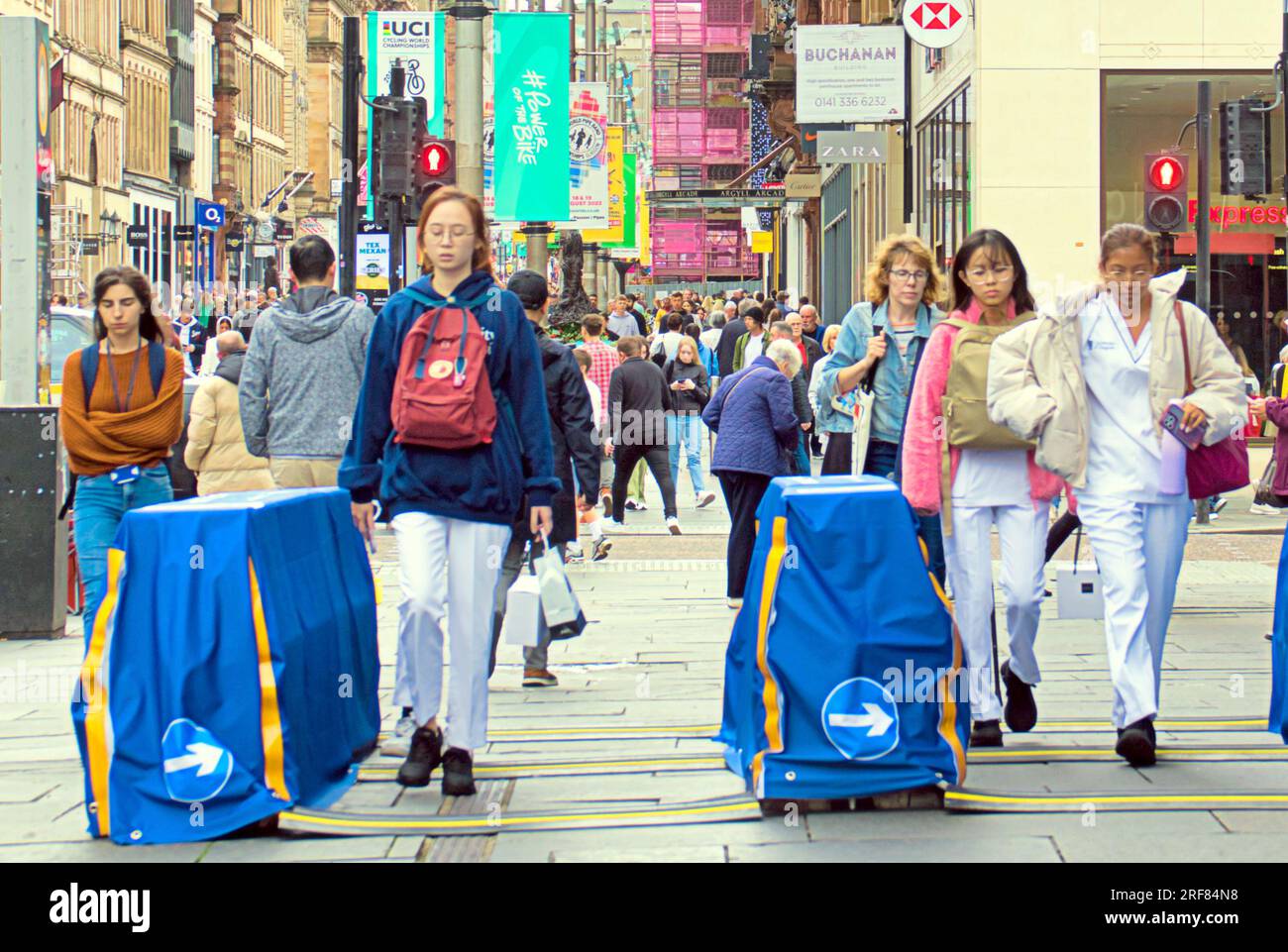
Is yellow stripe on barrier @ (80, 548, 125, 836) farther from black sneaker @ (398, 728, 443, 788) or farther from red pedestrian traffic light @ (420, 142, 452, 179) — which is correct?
red pedestrian traffic light @ (420, 142, 452, 179)

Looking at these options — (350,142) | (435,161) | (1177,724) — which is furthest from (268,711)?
(350,142)

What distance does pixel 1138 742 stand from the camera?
6.81 metres

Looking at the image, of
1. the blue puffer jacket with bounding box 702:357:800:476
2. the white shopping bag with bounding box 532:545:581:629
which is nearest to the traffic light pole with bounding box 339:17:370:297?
the blue puffer jacket with bounding box 702:357:800:476

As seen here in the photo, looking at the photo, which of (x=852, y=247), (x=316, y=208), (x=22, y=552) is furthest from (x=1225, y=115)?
(x=316, y=208)

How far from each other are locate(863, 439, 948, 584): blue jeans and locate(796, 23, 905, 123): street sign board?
1830 centimetres

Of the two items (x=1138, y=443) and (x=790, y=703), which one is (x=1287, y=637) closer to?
(x=1138, y=443)

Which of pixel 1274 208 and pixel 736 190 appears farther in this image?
pixel 736 190

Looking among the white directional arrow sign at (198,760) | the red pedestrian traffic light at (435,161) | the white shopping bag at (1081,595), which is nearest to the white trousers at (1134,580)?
the white shopping bag at (1081,595)

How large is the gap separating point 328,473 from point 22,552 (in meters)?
3.10

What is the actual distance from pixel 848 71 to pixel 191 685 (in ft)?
70.8

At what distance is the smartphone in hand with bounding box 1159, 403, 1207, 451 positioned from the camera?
6.86 m

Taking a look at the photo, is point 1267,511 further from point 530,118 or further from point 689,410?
point 530,118

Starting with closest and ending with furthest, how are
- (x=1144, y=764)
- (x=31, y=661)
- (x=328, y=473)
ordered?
(x=1144, y=764), (x=328, y=473), (x=31, y=661)
